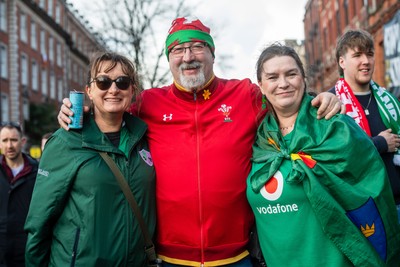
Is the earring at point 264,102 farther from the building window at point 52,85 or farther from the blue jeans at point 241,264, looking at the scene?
the building window at point 52,85

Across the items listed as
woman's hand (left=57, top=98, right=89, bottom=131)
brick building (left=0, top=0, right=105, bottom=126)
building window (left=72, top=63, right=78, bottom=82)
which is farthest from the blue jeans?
building window (left=72, top=63, right=78, bottom=82)

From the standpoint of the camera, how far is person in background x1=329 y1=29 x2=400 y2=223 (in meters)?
3.93

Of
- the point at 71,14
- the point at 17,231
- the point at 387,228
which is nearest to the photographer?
the point at 387,228

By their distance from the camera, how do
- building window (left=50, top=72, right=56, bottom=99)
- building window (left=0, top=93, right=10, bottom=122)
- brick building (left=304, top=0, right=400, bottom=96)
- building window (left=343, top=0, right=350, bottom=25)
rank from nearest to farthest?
brick building (left=304, top=0, right=400, bottom=96), building window (left=343, top=0, right=350, bottom=25), building window (left=0, top=93, right=10, bottom=122), building window (left=50, top=72, right=56, bottom=99)

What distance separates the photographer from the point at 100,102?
11.7ft

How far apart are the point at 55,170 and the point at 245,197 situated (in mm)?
1369

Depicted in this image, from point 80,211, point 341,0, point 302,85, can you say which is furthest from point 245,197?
point 341,0

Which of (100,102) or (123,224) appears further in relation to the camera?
(100,102)

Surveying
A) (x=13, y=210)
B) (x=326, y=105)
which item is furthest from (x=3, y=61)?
(x=326, y=105)

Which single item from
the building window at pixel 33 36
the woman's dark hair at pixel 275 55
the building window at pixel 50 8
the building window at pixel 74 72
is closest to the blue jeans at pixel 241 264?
the woman's dark hair at pixel 275 55

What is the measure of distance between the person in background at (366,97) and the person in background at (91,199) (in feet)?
5.98

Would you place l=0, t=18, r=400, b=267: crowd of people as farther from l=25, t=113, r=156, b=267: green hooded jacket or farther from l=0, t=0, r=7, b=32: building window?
l=0, t=0, r=7, b=32: building window

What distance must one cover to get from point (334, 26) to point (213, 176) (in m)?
28.9

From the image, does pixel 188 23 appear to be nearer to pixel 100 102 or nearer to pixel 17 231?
pixel 100 102
